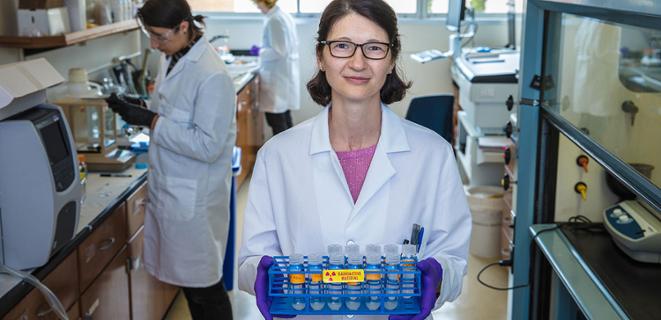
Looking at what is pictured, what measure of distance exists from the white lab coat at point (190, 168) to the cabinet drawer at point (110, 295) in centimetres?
17

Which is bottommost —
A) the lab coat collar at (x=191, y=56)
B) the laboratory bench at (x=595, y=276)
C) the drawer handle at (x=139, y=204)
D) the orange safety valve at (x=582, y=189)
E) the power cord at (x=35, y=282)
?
the drawer handle at (x=139, y=204)

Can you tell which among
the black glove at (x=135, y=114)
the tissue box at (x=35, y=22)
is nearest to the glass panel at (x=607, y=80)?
the black glove at (x=135, y=114)

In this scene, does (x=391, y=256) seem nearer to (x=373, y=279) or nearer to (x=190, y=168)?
(x=373, y=279)

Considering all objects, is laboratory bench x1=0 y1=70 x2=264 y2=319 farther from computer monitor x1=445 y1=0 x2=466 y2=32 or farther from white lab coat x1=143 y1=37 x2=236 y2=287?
computer monitor x1=445 y1=0 x2=466 y2=32

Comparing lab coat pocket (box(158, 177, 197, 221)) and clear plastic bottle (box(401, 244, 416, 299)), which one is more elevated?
clear plastic bottle (box(401, 244, 416, 299))

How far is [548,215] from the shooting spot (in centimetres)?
267

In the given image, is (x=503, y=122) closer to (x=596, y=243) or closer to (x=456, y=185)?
(x=596, y=243)

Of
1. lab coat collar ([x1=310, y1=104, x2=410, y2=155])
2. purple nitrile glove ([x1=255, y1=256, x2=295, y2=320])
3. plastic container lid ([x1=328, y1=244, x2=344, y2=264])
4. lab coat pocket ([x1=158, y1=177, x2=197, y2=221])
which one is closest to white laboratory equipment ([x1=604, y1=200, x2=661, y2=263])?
lab coat collar ([x1=310, y1=104, x2=410, y2=155])

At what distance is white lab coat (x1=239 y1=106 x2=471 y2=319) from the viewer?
170cm

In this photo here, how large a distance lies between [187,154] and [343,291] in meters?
1.48

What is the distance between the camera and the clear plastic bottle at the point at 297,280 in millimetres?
1452

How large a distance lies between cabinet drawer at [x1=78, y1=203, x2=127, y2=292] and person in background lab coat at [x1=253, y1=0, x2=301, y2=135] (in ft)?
11.0

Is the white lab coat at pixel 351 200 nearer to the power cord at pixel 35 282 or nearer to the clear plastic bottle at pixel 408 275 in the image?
the clear plastic bottle at pixel 408 275

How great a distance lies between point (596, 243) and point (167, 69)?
1588 mm
